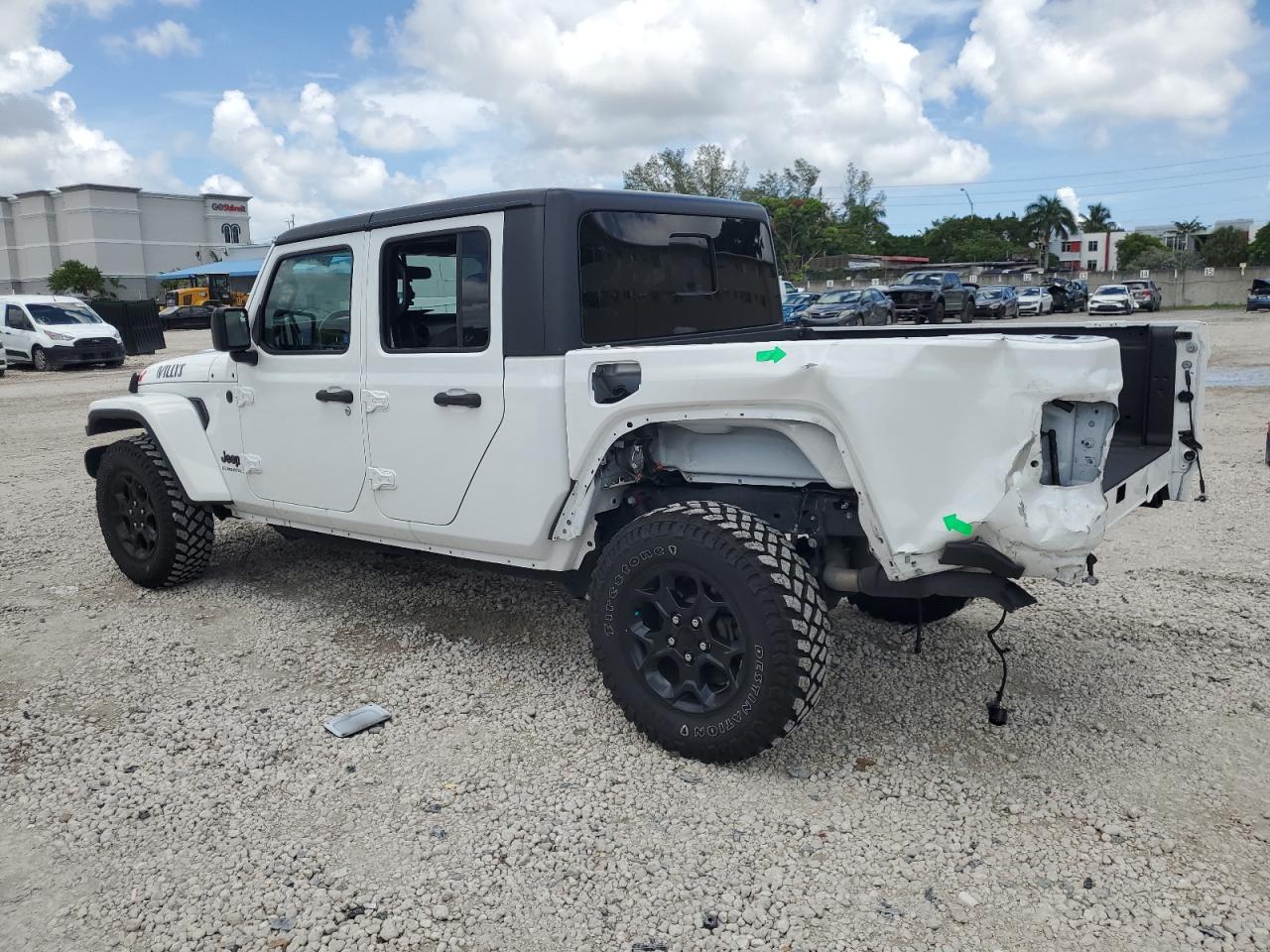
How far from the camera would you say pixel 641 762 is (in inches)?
141

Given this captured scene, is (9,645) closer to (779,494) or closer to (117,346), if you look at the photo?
(779,494)


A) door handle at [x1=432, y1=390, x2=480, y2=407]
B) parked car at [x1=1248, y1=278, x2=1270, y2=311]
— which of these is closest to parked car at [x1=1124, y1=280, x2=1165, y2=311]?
parked car at [x1=1248, y1=278, x2=1270, y2=311]

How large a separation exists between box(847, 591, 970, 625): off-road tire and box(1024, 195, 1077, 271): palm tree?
104 meters

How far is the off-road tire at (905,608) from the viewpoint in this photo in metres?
4.38

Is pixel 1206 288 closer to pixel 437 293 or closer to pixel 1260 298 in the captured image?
pixel 1260 298

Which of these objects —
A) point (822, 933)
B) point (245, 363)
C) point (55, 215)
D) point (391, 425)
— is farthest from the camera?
point (55, 215)

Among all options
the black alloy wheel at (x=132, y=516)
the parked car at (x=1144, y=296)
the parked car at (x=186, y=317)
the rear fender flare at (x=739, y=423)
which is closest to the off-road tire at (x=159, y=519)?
the black alloy wheel at (x=132, y=516)

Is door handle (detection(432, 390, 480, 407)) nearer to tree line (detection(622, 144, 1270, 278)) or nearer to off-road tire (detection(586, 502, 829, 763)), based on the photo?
off-road tire (detection(586, 502, 829, 763))

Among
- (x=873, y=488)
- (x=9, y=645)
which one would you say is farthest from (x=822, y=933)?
(x=9, y=645)

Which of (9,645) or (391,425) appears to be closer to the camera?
(391,425)

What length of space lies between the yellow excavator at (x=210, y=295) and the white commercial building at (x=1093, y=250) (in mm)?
98047

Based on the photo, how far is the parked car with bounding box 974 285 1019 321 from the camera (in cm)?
3753

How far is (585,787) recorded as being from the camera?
3432mm

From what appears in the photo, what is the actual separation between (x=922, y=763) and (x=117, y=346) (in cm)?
2482
